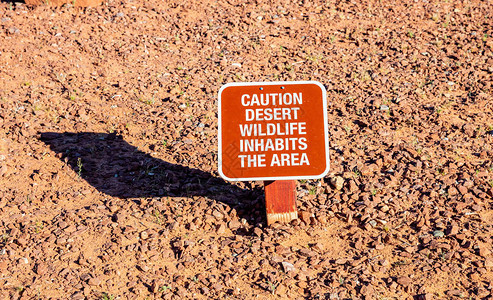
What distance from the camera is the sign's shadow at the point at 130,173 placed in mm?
5555

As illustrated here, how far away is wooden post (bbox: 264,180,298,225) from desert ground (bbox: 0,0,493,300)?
96 millimetres

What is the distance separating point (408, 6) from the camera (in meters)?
9.39

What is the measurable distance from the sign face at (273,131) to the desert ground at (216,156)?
589 mm

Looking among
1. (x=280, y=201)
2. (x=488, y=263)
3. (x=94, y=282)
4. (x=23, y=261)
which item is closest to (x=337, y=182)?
(x=280, y=201)

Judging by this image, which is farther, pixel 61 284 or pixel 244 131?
pixel 244 131

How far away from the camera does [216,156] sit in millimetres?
6168

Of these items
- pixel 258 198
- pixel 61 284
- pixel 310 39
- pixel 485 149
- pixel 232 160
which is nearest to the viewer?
pixel 61 284

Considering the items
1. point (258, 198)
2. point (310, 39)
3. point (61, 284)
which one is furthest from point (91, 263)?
point (310, 39)

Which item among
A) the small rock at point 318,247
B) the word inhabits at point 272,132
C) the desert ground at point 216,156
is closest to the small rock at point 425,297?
the desert ground at point 216,156

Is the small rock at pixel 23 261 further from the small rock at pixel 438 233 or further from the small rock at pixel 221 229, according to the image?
the small rock at pixel 438 233

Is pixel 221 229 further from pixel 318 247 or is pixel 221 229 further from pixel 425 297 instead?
pixel 425 297

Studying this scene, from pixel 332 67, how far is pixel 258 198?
315 centimetres

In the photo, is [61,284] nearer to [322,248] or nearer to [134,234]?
[134,234]

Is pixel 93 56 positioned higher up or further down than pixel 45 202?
higher up
